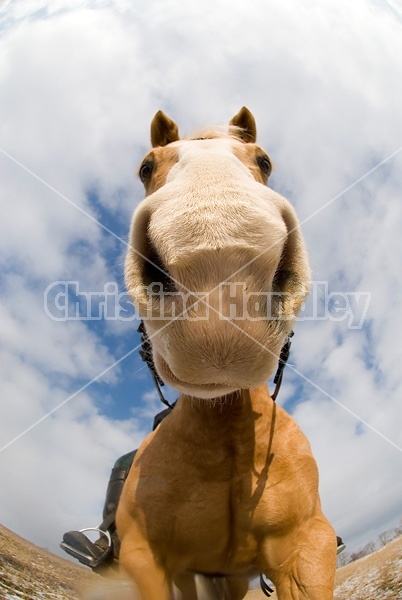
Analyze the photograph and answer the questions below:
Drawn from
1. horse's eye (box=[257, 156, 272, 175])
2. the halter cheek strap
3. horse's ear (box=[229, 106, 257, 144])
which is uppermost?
horse's ear (box=[229, 106, 257, 144])

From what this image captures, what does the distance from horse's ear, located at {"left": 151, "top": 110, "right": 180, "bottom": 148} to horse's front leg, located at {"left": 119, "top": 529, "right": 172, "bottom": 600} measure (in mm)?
2820

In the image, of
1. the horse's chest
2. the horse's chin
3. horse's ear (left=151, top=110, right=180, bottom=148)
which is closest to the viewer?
the horse's chin

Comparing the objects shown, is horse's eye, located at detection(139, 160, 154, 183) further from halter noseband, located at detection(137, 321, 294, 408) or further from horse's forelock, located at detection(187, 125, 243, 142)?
halter noseband, located at detection(137, 321, 294, 408)

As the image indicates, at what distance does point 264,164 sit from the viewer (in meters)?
2.32

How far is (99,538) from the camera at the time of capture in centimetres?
371

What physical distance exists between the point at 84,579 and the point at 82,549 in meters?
2.15

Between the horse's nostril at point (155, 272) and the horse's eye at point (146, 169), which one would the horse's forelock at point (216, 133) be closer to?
the horse's eye at point (146, 169)

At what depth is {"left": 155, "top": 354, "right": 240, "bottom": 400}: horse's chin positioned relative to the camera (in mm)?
1422

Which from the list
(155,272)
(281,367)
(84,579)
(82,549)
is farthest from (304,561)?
(84,579)

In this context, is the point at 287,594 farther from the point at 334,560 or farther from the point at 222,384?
the point at 222,384

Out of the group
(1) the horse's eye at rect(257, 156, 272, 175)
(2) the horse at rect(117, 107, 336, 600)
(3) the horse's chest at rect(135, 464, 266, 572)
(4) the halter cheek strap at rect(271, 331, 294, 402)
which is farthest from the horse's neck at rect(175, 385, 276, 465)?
(1) the horse's eye at rect(257, 156, 272, 175)

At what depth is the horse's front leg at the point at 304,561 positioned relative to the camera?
6.32ft

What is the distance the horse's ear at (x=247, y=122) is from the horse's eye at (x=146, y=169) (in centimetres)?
113

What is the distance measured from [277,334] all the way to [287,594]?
1.63m
